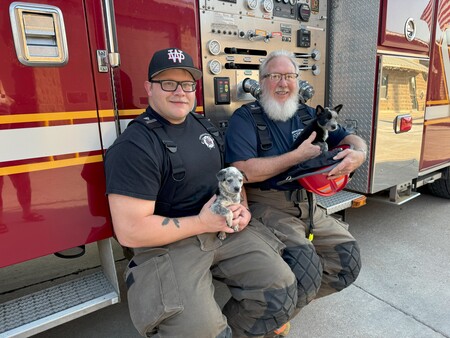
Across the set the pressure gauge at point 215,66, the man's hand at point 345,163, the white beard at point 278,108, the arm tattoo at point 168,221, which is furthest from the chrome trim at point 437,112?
the arm tattoo at point 168,221

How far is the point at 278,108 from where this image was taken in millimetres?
2316

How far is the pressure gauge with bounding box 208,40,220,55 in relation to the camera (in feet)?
8.16

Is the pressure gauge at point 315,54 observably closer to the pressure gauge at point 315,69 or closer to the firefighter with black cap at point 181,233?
the pressure gauge at point 315,69

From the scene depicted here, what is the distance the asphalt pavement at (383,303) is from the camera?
2268 mm

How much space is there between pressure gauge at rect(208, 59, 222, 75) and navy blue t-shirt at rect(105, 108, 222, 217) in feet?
2.39

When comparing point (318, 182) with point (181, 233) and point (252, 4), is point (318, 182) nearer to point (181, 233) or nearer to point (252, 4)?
point (181, 233)

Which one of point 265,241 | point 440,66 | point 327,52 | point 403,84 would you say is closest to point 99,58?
point 265,241

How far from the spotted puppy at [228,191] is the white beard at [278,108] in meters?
0.84

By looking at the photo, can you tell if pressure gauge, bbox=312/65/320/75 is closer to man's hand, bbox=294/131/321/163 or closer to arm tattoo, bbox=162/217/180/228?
man's hand, bbox=294/131/321/163

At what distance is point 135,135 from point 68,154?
1.24 ft

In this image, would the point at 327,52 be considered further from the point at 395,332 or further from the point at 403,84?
the point at 395,332

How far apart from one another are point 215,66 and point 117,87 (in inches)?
34.4

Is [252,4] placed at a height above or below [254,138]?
above

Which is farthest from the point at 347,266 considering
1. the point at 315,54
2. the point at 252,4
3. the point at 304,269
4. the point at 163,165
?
the point at 252,4
